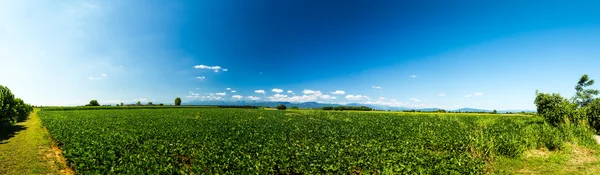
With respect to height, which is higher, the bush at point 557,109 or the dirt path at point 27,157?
the bush at point 557,109

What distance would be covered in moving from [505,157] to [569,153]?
4876mm

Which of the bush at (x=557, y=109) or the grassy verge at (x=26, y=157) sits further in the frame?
the bush at (x=557, y=109)

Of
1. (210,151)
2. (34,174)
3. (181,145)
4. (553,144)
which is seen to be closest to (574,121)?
(553,144)

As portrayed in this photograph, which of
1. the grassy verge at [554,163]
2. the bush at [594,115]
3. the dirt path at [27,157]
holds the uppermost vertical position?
the bush at [594,115]

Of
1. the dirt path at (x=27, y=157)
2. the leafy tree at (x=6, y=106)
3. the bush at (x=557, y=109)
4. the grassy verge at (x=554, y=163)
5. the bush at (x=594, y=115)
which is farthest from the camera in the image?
the bush at (x=557, y=109)

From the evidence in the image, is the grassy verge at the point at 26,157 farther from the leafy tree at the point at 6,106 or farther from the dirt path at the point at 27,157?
the leafy tree at the point at 6,106

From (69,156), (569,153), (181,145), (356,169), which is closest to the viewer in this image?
(356,169)

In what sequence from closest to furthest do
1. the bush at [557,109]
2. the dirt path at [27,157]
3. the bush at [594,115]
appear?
the dirt path at [27,157] → the bush at [594,115] → the bush at [557,109]

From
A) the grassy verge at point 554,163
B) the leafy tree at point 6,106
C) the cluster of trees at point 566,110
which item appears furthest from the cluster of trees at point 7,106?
the cluster of trees at point 566,110

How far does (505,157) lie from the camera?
46.8 ft

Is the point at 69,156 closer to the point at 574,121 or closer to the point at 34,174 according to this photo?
the point at 34,174

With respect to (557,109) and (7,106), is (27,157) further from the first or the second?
(557,109)

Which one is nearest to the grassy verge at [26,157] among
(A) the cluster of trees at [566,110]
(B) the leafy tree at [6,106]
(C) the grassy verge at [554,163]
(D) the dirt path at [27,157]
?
(D) the dirt path at [27,157]

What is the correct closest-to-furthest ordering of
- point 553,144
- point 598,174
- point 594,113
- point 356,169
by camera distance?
point 356,169, point 598,174, point 553,144, point 594,113
